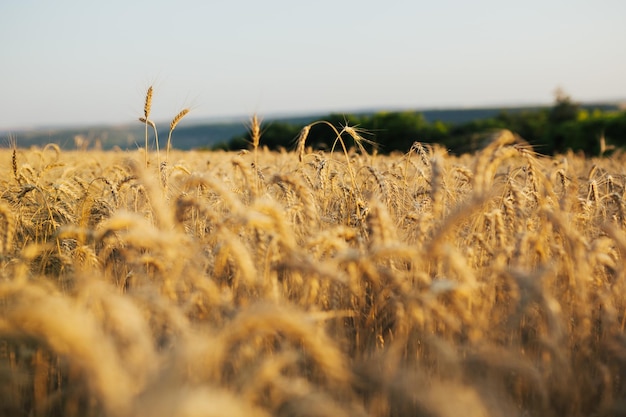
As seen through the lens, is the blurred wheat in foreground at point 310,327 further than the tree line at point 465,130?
No

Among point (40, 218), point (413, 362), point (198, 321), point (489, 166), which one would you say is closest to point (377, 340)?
point (413, 362)

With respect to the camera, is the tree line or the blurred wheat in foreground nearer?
the blurred wheat in foreground

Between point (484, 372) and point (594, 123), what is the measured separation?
89.6 ft

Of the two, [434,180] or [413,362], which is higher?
[434,180]

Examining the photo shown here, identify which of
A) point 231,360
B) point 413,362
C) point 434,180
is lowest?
point 413,362

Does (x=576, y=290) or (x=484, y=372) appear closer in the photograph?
(x=484, y=372)

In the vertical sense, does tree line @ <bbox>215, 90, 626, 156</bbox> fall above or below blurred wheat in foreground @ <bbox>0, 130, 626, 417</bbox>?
above

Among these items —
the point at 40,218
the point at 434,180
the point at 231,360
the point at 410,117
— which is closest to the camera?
the point at 231,360

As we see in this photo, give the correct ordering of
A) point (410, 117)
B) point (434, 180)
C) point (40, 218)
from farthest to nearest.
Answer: point (410, 117)
point (40, 218)
point (434, 180)

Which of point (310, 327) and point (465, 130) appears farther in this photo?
point (465, 130)

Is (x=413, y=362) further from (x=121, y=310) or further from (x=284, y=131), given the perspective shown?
(x=284, y=131)

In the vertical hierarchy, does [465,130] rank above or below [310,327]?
above

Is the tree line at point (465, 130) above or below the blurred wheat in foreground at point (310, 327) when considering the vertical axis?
above

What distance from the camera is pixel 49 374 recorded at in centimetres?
195
